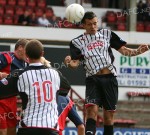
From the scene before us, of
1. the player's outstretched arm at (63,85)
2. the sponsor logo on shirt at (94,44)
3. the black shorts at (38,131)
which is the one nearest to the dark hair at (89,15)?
the sponsor logo on shirt at (94,44)

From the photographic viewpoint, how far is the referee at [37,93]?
5934 mm

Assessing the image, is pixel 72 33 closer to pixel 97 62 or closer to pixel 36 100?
pixel 97 62

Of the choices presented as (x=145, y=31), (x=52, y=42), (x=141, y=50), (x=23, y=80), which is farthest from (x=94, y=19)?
(x=145, y=31)

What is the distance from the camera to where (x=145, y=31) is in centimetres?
2164

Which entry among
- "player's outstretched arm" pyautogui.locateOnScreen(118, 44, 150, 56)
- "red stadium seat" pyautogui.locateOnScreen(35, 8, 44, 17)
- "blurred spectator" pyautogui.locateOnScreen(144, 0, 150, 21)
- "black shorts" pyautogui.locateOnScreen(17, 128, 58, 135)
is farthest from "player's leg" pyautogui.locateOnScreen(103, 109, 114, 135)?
"blurred spectator" pyautogui.locateOnScreen(144, 0, 150, 21)

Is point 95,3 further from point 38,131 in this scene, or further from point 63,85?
point 38,131

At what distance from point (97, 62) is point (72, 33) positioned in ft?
37.4

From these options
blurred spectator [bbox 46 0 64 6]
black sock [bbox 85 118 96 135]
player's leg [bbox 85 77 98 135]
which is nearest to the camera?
black sock [bbox 85 118 96 135]

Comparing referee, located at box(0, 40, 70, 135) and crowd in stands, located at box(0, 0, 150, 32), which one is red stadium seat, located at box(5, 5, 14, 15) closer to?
crowd in stands, located at box(0, 0, 150, 32)

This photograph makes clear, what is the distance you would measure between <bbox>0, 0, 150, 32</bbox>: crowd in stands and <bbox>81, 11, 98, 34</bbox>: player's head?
11.0 metres

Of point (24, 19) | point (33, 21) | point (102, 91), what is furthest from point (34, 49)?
point (33, 21)

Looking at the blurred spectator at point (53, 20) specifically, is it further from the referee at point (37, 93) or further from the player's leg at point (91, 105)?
the referee at point (37, 93)

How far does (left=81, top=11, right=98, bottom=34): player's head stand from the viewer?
28.1 ft

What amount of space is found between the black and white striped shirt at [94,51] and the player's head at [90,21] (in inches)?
3.6
